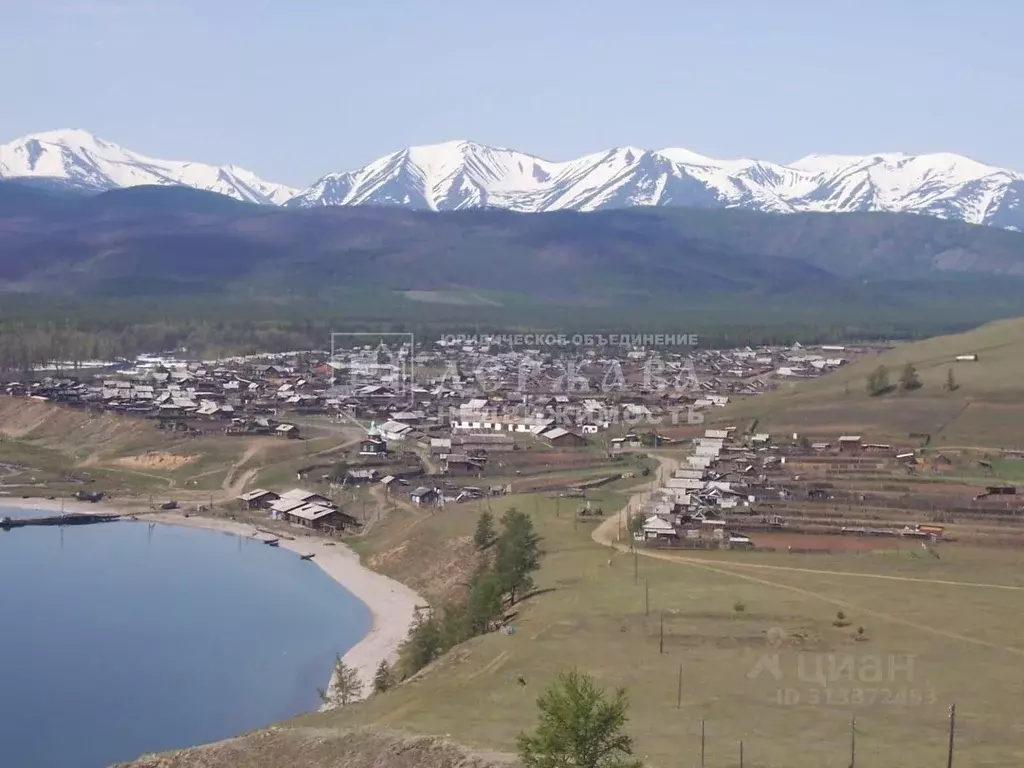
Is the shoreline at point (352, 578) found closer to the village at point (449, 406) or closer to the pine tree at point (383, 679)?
the pine tree at point (383, 679)

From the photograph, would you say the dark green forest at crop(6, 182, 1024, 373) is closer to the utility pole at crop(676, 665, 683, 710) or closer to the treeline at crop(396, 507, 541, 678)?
the treeline at crop(396, 507, 541, 678)

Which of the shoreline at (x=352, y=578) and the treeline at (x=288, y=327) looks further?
the treeline at (x=288, y=327)

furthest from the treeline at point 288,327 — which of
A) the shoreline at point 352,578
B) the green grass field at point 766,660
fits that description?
the green grass field at point 766,660

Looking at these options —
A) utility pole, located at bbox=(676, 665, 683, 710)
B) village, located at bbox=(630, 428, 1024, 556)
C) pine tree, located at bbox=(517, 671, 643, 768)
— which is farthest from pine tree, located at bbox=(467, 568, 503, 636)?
pine tree, located at bbox=(517, 671, 643, 768)

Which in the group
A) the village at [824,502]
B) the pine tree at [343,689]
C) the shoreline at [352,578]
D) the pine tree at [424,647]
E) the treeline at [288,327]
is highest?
the treeline at [288,327]

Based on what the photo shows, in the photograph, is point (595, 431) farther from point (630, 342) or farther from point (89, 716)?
point (630, 342)

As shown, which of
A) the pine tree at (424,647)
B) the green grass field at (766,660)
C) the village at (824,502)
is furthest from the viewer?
the village at (824,502)

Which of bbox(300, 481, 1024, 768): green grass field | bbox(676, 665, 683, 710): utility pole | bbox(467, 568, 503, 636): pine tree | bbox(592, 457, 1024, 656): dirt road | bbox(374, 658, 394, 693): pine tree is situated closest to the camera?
bbox(300, 481, 1024, 768): green grass field
